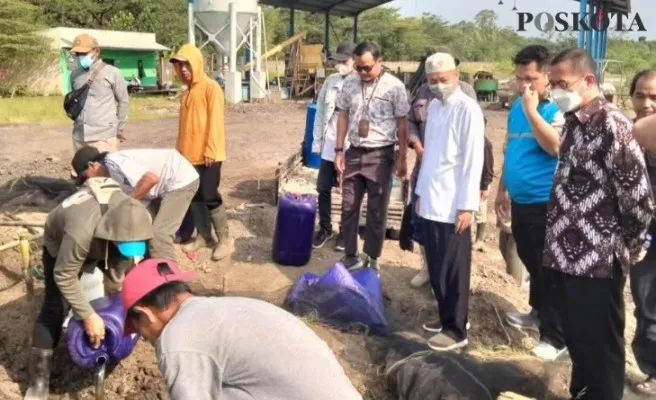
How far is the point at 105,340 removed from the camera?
3814 millimetres

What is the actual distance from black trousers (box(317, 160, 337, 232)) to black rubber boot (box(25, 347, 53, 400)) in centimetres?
281

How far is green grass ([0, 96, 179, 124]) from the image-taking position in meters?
18.4

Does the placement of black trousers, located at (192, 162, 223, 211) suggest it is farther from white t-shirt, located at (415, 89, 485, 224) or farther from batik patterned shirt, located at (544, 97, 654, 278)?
batik patterned shirt, located at (544, 97, 654, 278)

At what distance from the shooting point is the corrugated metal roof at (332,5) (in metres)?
Result: 28.5

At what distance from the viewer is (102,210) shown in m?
3.51

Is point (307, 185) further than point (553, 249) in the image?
Yes

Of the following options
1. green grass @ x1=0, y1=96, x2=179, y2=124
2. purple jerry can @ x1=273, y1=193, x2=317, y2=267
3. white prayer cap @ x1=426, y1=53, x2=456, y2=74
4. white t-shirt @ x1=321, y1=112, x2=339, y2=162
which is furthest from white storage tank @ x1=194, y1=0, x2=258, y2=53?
white prayer cap @ x1=426, y1=53, x2=456, y2=74

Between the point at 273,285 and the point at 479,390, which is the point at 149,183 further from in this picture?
the point at 479,390

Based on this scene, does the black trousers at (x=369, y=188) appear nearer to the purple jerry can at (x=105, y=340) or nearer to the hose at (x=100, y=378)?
the purple jerry can at (x=105, y=340)

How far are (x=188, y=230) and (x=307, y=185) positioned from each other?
2442 mm

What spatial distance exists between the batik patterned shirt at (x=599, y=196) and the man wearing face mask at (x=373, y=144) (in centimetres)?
193

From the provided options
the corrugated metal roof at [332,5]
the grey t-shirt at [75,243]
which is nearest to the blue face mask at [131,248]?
the grey t-shirt at [75,243]

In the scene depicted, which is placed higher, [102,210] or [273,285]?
[102,210]

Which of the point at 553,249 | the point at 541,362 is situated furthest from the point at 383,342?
the point at 553,249
